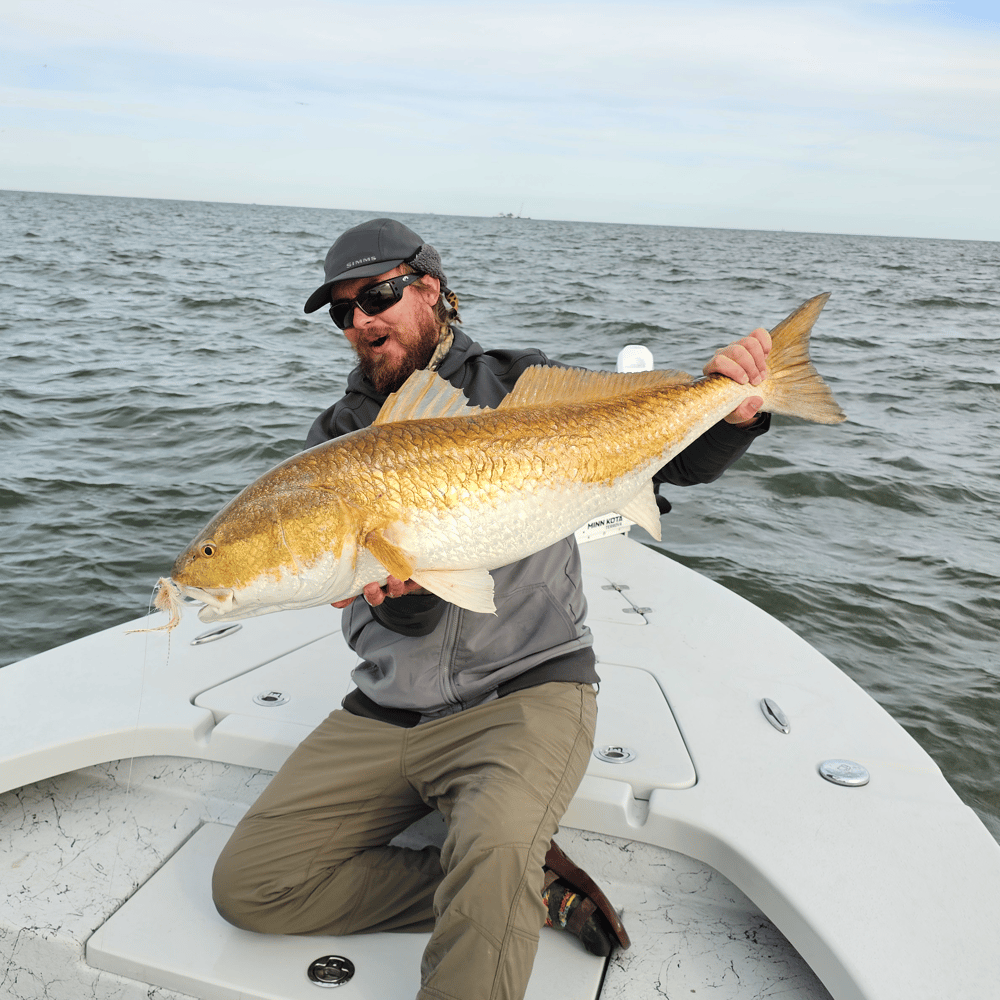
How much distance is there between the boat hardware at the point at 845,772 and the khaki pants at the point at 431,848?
0.90 metres

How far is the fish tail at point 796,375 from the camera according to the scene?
289 cm

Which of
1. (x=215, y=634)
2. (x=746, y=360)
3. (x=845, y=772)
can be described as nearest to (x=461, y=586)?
(x=746, y=360)

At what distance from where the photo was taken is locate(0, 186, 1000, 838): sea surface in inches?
258

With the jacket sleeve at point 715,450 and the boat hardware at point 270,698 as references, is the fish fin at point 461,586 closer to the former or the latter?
the jacket sleeve at point 715,450

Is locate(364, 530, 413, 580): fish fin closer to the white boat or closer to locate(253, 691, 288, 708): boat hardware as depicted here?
the white boat

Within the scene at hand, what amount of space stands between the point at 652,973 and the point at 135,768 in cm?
221

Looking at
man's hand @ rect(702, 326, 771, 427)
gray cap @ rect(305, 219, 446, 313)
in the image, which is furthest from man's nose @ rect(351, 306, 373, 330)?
man's hand @ rect(702, 326, 771, 427)

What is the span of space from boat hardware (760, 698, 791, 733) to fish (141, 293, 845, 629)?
1349 millimetres

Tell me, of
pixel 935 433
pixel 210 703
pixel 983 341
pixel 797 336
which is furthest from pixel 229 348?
A: pixel 983 341

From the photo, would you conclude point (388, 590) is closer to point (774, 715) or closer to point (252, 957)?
point (252, 957)

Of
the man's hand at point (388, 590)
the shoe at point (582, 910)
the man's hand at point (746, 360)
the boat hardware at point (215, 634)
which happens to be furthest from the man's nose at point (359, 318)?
the shoe at point (582, 910)

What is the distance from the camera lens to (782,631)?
4.25m

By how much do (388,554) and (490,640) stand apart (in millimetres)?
771

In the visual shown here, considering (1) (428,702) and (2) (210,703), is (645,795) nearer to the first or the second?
(1) (428,702)
